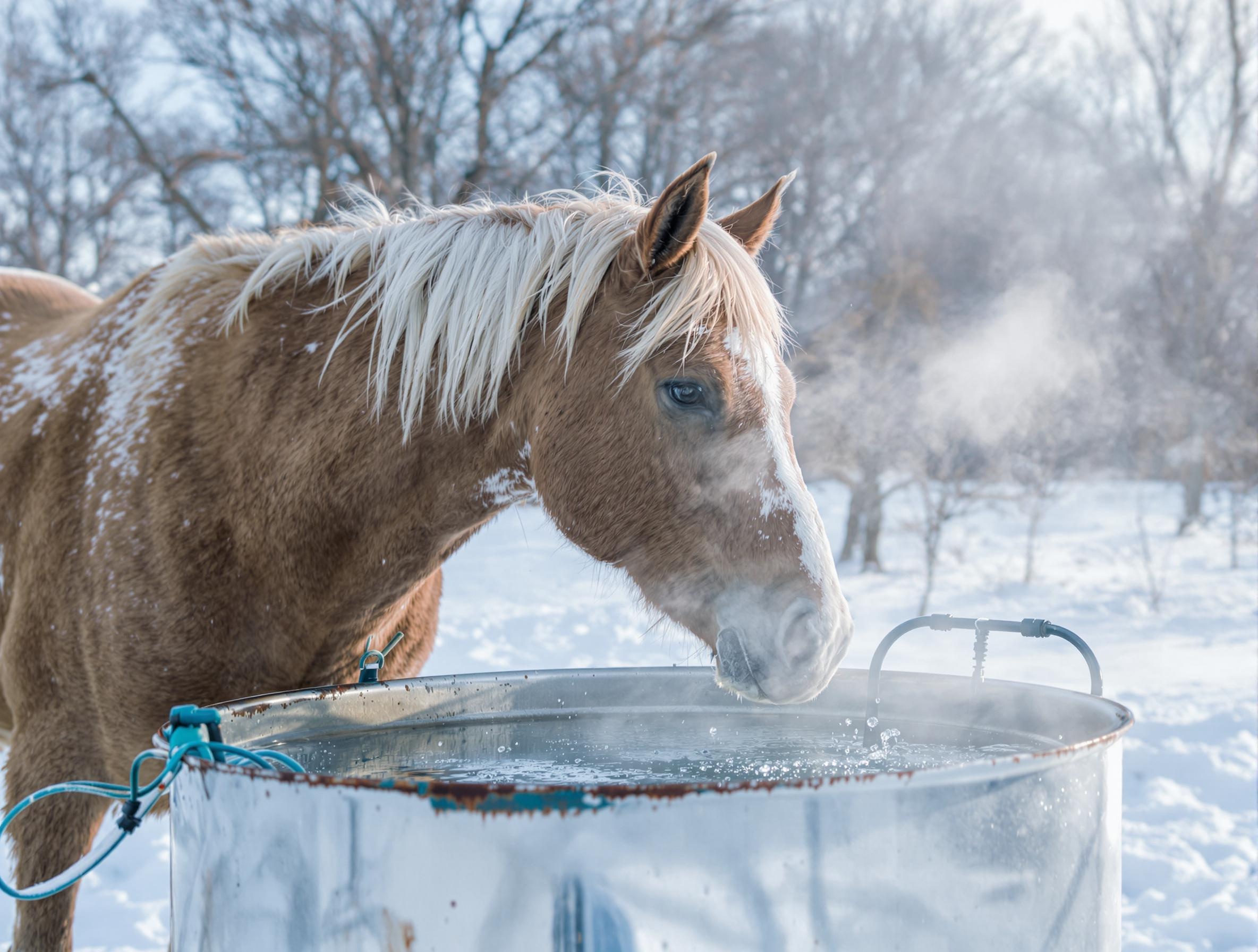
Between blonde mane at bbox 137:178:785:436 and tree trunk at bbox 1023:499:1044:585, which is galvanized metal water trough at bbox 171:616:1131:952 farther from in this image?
tree trunk at bbox 1023:499:1044:585

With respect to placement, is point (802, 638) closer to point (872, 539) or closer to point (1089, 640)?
point (1089, 640)

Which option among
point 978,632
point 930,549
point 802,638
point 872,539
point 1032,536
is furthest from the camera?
point 872,539

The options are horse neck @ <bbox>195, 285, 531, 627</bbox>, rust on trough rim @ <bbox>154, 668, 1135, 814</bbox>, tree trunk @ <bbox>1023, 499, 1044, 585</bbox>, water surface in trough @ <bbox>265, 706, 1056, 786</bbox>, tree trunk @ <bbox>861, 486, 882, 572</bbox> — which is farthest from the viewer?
tree trunk @ <bbox>861, 486, 882, 572</bbox>

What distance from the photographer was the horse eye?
1763 mm

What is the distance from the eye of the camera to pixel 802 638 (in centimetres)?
159

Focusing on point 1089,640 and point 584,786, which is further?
point 1089,640

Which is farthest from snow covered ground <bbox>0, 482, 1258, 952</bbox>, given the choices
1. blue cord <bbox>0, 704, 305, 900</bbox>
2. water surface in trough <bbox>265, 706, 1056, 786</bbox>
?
blue cord <bbox>0, 704, 305, 900</bbox>

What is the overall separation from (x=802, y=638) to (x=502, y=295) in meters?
0.88

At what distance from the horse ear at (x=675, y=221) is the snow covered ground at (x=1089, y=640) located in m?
0.65

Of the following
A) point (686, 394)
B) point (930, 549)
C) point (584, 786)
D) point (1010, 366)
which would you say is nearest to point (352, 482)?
point (686, 394)

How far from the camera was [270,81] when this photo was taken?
1041 centimetres

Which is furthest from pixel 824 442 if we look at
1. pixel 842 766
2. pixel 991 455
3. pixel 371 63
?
pixel 842 766

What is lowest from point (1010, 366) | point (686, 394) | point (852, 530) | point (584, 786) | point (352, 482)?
point (852, 530)

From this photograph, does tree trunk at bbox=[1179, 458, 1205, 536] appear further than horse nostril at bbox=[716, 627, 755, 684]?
Yes
